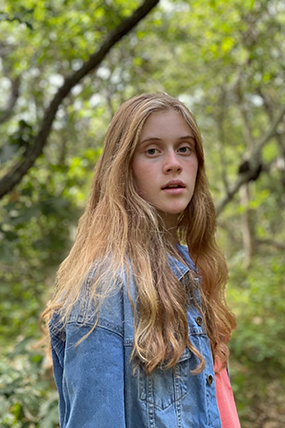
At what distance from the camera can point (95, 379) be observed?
39.6 inches

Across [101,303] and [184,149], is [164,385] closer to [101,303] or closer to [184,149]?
[101,303]

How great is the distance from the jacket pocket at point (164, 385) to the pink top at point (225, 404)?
40 cm

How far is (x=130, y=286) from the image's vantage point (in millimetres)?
1139

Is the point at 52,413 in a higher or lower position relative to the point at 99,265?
lower

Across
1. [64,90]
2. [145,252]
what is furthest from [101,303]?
[64,90]

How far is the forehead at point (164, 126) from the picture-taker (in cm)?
139

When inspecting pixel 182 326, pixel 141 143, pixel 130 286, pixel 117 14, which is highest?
pixel 117 14

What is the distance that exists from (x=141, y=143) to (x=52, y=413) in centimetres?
159

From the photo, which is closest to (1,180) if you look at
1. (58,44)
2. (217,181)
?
(58,44)

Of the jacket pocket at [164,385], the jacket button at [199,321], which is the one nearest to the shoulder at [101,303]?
the jacket pocket at [164,385]

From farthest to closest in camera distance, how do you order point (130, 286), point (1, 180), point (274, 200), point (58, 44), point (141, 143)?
point (274, 200) → point (58, 44) → point (1, 180) → point (141, 143) → point (130, 286)

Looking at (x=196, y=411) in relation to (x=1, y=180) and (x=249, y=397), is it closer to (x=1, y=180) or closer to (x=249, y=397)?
(x=1, y=180)

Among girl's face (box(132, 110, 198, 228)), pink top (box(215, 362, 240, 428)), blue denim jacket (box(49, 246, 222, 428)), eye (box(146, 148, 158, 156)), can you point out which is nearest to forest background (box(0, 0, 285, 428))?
pink top (box(215, 362, 240, 428))

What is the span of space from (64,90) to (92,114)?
879 millimetres
